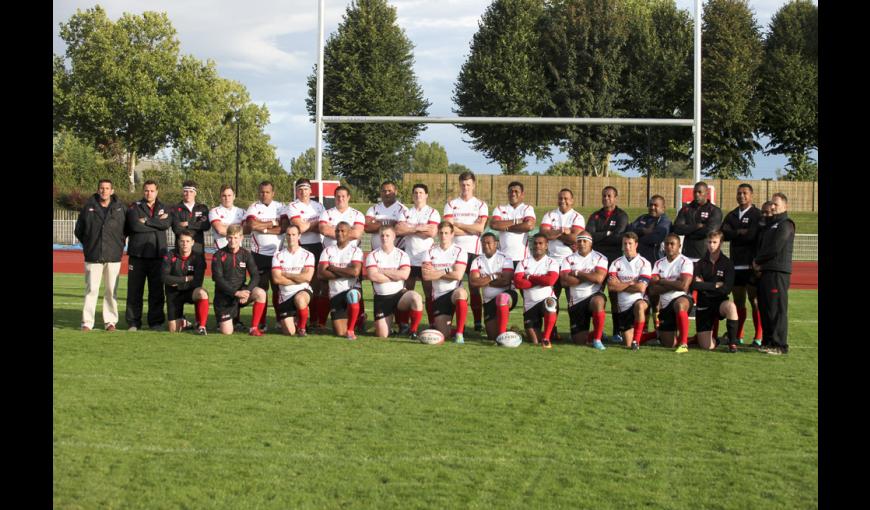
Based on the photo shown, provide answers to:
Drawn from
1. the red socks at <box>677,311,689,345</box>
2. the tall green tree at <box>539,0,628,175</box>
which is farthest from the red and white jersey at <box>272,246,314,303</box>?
the tall green tree at <box>539,0,628,175</box>

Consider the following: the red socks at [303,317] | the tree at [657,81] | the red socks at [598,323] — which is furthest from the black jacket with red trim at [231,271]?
the tree at [657,81]

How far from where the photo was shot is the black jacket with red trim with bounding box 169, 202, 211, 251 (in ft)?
29.3

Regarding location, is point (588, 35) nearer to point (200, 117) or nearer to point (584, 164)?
point (584, 164)

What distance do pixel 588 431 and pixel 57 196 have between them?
33.0m

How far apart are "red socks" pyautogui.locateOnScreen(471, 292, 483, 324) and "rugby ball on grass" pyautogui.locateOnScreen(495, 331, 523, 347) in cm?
86

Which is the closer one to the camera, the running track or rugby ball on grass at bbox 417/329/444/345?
rugby ball on grass at bbox 417/329/444/345

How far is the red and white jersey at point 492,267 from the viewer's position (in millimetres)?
8406

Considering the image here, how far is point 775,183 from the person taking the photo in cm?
3591

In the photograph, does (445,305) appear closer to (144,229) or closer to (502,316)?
(502,316)

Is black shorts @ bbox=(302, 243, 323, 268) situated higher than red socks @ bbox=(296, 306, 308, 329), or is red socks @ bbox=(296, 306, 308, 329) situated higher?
black shorts @ bbox=(302, 243, 323, 268)

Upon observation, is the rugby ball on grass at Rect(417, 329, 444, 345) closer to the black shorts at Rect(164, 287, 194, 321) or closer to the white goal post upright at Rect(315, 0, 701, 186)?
the black shorts at Rect(164, 287, 194, 321)

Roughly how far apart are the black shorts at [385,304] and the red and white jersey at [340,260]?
328 millimetres

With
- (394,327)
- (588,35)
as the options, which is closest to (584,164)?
(588,35)

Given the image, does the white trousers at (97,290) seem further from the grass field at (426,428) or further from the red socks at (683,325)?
the red socks at (683,325)
